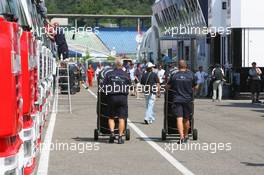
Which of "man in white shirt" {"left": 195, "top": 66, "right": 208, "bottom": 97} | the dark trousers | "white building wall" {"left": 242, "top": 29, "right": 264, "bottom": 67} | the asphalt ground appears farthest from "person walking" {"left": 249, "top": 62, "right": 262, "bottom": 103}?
the asphalt ground

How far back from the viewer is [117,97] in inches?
618

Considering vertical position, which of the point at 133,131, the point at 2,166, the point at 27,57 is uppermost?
the point at 27,57

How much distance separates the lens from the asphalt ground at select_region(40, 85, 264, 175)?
11789 mm

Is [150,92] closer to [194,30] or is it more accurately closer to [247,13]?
[247,13]

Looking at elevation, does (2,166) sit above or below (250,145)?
above

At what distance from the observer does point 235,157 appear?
13.4m

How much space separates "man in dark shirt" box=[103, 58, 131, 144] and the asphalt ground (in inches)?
16.0

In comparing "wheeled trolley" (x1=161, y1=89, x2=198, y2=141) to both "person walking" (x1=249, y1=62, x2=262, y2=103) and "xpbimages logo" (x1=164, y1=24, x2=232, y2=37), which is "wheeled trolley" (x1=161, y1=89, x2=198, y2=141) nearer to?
"person walking" (x1=249, y1=62, x2=262, y2=103)

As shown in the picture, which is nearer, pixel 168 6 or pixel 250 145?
pixel 250 145

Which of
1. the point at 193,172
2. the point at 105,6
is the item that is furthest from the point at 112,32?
the point at 193,172

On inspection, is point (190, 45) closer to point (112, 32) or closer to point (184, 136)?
point (184, 136)

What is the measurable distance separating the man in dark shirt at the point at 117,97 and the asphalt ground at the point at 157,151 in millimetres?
407

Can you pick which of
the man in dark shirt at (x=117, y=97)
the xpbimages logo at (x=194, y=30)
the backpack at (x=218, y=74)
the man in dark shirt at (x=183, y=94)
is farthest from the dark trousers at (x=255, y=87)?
the man in dark shirt at (x=117, y=97)

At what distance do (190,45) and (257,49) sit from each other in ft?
41.6
